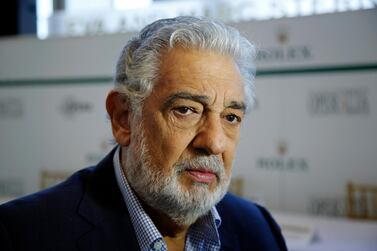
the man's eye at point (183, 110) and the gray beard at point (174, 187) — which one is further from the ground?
the man's eye at point (183, 110)

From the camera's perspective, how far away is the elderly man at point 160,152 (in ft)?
3.19

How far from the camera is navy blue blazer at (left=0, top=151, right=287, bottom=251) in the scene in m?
0.93

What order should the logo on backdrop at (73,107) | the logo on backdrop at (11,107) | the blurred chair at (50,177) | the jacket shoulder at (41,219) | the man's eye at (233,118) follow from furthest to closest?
1. the logo on backdrop at (11,107)
2. the blurred chair at (50,177)
3. the logo on backdrop at (73,107)
4. the man's eye at (233,118)
5. the jacket shoulder at (41,219)

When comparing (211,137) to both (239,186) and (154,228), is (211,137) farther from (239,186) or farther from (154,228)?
(239,186)

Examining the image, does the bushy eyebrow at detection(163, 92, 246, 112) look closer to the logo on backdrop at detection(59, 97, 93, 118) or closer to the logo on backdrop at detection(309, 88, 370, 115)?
the logo on backdrop at detection(309, 88, 370, 115)

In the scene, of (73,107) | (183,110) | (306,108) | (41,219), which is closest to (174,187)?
(183,110)

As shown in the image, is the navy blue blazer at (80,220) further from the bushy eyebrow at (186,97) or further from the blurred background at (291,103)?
the blurred background at (291,103)

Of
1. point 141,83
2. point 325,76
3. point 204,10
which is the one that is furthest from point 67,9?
point 141,83

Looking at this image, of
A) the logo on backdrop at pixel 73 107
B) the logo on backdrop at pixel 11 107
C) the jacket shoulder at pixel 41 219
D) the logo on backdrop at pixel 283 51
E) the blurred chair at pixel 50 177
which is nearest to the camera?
the jacket shoulder at pixel 41 219

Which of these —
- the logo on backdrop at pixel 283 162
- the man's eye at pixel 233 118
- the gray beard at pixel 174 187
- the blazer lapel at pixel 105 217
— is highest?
the man's eye at pixel 233 118

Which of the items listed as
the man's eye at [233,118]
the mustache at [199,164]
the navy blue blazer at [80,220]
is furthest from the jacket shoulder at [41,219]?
the man's eye at [233,118]

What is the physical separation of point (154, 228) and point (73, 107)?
2.86 m

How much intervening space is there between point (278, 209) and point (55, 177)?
200 cm

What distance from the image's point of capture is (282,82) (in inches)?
115
